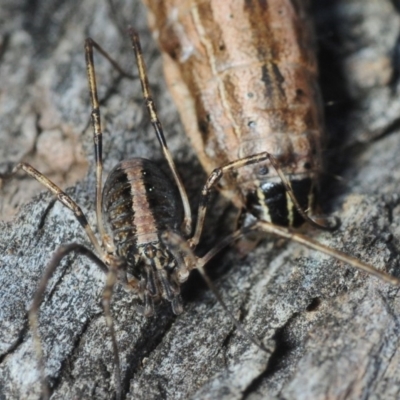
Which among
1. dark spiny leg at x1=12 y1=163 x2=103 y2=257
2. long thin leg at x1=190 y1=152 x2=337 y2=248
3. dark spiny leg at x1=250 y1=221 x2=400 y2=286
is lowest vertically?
dark spiny leg at x1=250 y1=221 x2=400 y2=286

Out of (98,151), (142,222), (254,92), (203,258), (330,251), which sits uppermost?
(98,151)

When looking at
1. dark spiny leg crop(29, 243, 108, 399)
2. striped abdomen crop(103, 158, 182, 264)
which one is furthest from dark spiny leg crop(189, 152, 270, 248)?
dark spiny leg crop(29, 243, 108, 399)

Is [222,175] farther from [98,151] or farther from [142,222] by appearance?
[98,151]

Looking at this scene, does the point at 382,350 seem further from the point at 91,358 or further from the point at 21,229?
the point at 21,229

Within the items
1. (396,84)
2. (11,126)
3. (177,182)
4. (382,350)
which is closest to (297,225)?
(177,182)

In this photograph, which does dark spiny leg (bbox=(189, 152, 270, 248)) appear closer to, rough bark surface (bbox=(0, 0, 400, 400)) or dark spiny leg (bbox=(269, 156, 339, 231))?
dark spiny leg (bbox=(269, 156, 339, 231))

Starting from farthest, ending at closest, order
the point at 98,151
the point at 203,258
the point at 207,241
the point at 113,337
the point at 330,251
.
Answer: the point at 207,241 → the point at 98,151 → the point at 203,258 → the point at 330,251 → the point at 113,337

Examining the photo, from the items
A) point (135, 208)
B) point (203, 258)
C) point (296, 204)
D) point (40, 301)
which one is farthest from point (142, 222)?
point (296, 204)
